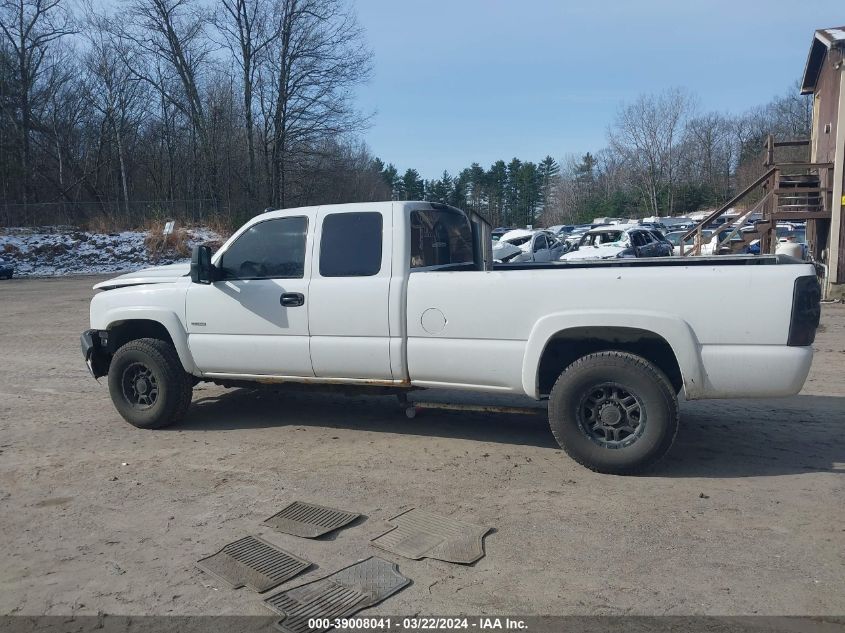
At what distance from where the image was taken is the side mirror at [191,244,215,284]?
6.32 metres

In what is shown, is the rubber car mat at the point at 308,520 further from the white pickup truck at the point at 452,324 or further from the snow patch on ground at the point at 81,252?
the snow patch on ground at the point at 81,252

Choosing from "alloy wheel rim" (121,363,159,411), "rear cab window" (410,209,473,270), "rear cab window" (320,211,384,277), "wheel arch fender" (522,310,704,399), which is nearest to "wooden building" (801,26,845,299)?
"rear cab window" (410,209,473,270)

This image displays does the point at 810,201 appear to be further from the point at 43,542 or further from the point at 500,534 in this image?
the point at 43,542

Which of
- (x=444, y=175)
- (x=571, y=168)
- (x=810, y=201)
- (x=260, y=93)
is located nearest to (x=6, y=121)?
(x=260, y=93)

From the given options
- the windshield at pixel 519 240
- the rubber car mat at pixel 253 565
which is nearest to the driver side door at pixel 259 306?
the rubber car mat at pixel 253 565

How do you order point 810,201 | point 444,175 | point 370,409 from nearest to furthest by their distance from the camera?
point 370,409, point 810,201, point 444,175

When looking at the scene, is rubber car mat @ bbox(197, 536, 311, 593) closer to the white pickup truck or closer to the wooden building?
the white pickup truck

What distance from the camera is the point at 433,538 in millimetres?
4277

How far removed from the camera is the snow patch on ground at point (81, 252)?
33875 mm

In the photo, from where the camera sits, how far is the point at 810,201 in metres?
18.8

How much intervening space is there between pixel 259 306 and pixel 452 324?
184 cm

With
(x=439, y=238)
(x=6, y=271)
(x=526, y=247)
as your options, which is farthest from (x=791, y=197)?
(x=6, y=271)

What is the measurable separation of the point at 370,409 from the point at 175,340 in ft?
6.93

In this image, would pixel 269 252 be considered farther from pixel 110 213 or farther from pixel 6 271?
pixel 110 213
